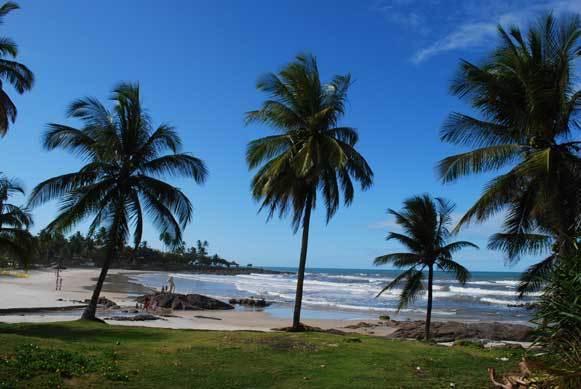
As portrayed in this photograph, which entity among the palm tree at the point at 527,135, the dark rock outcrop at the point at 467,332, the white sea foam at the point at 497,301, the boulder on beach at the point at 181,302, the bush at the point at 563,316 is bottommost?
the boulder on beach at the point at 181,302

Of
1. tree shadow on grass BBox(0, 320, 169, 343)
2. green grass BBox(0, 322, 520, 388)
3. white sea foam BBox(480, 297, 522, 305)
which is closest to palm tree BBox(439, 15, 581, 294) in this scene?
green grass BBox(0, 322, 520, 388)

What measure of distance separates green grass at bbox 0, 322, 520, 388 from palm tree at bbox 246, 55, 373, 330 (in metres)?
4.79

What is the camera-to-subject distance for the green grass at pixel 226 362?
7230 mm

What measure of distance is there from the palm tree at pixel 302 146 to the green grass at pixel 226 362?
189 inches

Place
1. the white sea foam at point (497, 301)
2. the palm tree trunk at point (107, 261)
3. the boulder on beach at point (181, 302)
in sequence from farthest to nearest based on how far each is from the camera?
1. the white sea foam at point (497, 301)
2. the boulder on beach at point (181, 302)
3. the palm tree trunk at point (107, 261)

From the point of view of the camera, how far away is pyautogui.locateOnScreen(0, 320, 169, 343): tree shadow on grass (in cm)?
1180

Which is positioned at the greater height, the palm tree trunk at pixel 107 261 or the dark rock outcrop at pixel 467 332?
the palm tree trunk at pixel 107 261

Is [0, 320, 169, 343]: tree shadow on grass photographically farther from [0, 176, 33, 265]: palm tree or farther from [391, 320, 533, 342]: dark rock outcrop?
[391, 320, 533, 342]: dark rock outcrop

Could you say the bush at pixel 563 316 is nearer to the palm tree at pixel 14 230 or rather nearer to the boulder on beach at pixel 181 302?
the palm tree at pixel 14 230

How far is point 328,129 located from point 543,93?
6.88 meters

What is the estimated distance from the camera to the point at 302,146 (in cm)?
1588

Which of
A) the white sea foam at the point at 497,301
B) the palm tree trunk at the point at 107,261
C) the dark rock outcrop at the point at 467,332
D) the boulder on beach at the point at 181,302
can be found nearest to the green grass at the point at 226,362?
the palm tree trunk at the point at 107,261

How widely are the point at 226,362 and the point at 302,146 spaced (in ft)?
27.3

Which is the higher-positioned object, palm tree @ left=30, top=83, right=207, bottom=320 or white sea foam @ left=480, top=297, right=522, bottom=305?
palm tree @ left=30, top=83, right=207, bottom=320
